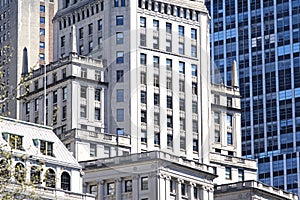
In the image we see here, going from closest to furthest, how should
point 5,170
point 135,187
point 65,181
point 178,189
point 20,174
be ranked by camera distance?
point 5,170 < point 20,174 < point 65,181 < point 135,187 < point 178,189

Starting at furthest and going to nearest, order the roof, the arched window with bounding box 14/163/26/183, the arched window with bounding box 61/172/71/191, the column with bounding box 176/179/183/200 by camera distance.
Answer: the column with bounding box 176/179/183/200, the arched window with bounding box 61/172/71/191, the roof, the arched window with bounding box 14/163/26/183

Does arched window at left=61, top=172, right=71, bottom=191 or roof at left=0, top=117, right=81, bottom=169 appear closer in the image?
roof at left=0, top=117, right=81, bottom=169

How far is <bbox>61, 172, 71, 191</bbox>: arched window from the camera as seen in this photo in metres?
152

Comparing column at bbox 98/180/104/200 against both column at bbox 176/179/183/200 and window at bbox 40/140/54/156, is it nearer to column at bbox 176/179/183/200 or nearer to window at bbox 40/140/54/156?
column at bbox 176/179/183/200

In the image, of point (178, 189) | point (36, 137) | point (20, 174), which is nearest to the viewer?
point (20, 174)

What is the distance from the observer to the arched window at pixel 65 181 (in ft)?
500

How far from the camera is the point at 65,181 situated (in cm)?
15300

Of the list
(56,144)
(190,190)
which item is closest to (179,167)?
(190,190)

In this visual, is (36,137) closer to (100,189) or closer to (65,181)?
(65,181)

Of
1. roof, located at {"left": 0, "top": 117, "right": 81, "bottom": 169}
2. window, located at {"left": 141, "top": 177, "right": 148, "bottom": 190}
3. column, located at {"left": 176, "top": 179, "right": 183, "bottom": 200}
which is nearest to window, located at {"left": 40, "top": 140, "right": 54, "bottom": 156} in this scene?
roof, located at {"left": 0, "top": 117, "right": 81, "bottom": 169}

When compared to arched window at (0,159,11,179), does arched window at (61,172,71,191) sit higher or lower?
higher

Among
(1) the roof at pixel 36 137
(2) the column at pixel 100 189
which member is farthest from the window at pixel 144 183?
(1) the roof at pixel 36 137

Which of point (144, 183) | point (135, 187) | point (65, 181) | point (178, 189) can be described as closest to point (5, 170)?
point (65, 181)

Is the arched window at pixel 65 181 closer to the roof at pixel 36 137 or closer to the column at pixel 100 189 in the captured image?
the roof at pixel 36 137
